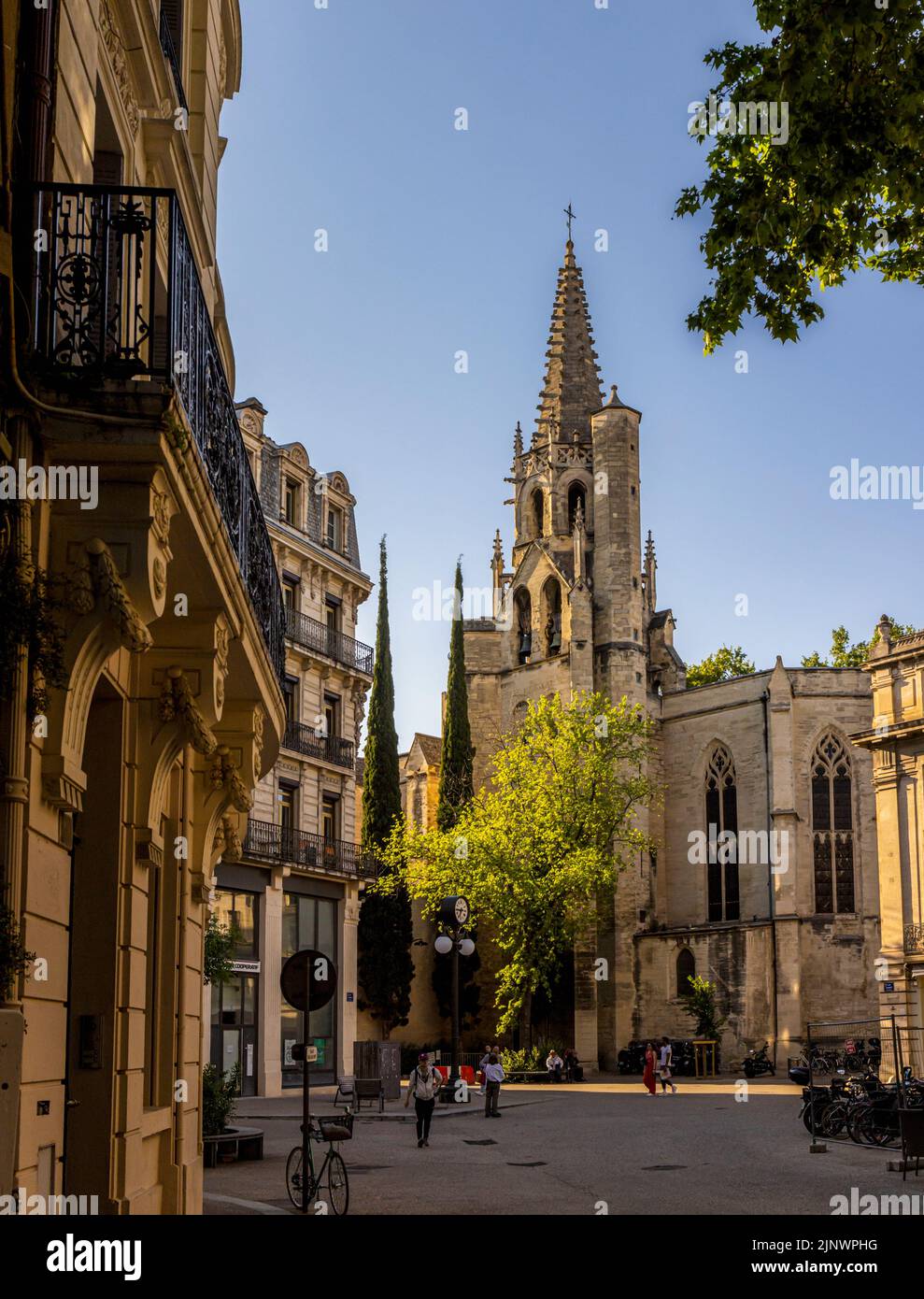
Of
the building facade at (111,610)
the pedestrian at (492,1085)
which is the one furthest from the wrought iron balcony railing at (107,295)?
the pedestrian at (492,1085)

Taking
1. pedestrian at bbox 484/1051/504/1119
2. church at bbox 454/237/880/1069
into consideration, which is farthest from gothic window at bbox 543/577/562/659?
pedestrian at bbox 484/1051/504/1119

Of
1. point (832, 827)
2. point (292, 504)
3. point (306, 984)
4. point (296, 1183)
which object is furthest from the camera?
point (832, 827)

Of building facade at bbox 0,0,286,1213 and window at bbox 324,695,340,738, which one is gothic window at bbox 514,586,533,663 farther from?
building facade at bbox 0,0,286,1213

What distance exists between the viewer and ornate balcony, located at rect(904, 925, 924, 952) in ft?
124

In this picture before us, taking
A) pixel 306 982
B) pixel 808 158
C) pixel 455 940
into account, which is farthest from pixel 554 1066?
pixel 808 158

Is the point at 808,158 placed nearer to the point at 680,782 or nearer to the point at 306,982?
the point at 306,982

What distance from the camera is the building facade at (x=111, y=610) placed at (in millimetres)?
6254

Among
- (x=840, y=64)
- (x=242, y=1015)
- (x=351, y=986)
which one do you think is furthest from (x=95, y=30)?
(x=351, y=986)

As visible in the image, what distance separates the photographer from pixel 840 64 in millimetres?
10656

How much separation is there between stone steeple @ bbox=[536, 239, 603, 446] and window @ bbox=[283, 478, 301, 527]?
24386 millimetres

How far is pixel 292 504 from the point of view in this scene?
44.0 metres

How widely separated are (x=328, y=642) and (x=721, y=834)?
2012 centimetres
